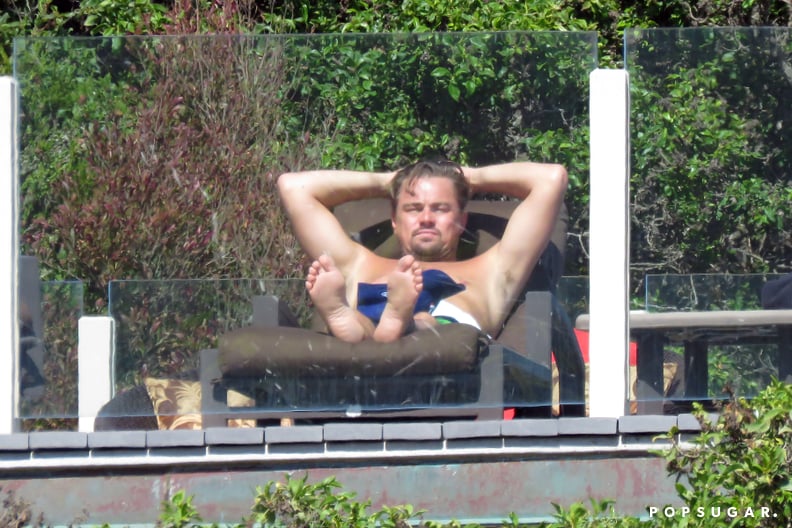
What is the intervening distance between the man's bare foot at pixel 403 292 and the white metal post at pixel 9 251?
1.27m

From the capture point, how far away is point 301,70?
438 cm

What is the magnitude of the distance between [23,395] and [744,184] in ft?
8.47

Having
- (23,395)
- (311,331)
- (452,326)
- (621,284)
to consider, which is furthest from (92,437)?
(621,284)

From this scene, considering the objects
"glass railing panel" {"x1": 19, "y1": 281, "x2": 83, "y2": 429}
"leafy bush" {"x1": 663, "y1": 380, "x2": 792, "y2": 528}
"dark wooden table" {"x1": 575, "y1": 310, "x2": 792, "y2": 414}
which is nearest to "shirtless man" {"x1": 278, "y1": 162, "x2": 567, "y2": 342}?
"dark wooden table" {"x1": 575, "y1": 310, "x2": 792, "y2": 414}

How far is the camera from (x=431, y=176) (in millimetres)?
4332

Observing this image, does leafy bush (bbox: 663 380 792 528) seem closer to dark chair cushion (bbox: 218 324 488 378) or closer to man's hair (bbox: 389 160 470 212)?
dark chair cushion (bbox: 218 324 488 378)

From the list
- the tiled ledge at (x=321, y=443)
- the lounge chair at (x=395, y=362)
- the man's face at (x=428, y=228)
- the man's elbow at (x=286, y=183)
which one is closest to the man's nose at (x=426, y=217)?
the man's face at (x=428, y=228)

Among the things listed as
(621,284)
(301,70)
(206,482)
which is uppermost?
(301,70)

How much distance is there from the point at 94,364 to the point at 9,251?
1.62 feet

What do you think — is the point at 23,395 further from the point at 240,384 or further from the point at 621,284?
the point at 621,284

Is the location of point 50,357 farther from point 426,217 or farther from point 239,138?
point 426,217

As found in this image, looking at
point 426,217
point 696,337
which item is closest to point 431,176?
point 426,217

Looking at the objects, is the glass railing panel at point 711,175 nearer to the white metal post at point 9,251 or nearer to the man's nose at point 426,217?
the man's nose at point 426,217

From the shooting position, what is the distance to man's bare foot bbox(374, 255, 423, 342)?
4273 millimetres
